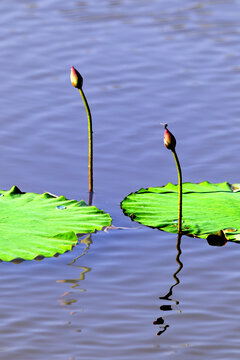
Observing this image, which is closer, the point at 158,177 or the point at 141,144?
the point at 158,177

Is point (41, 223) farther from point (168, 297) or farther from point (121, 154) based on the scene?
point (121, 154)

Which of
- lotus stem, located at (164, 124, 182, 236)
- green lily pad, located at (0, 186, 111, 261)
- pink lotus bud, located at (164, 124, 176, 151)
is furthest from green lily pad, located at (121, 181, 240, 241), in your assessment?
pink lotus bud, located at (164, 124, 176, 151)

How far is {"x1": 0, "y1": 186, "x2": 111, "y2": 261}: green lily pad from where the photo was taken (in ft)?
16.9

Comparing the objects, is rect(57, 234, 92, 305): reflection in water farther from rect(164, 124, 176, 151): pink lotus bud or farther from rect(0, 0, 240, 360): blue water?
rect(164, 124, 176, 151): pink lotus bud

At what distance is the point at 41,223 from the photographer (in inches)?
215

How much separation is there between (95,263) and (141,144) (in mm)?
2123

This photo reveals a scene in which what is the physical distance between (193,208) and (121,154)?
59.0 inches

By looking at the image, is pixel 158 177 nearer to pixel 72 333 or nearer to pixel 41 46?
pixel 72 333

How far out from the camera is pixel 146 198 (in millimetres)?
5910

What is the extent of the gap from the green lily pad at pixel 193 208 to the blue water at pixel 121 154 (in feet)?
0.49

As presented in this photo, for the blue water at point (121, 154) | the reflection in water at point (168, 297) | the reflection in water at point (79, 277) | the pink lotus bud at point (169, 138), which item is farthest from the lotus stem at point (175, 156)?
the reflection in water at point (79, 277)

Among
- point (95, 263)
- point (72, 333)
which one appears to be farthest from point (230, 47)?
point (72, 333)

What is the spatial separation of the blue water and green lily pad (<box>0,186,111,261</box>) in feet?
0.63

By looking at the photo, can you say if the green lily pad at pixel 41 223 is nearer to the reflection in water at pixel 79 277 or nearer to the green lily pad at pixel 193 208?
the reflection in water at pixel 79 277
